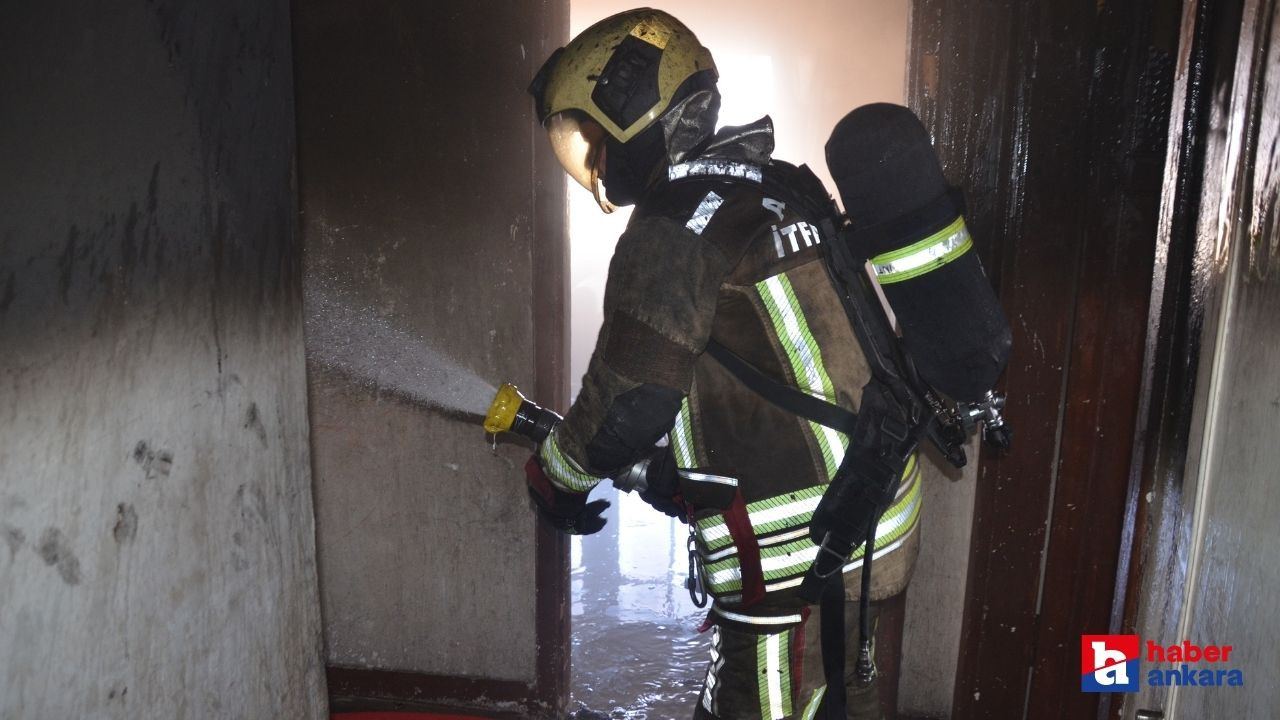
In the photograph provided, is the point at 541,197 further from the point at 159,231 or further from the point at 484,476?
the point at 159,231

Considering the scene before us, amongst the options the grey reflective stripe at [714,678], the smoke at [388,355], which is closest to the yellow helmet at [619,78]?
the smoke at [388,355]

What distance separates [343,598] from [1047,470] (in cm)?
263

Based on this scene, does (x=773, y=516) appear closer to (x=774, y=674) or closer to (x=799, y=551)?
(x=799, y=551)

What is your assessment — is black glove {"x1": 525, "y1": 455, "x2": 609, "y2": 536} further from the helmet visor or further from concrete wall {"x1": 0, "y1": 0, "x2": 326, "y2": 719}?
concrete wall {"x1": 0, "y1": 0, "x2": 326, "y2": 719}

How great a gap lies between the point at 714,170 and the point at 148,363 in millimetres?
1304

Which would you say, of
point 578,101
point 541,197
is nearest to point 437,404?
point 541,197

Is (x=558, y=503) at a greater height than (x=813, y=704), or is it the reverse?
(x=558, y=503)

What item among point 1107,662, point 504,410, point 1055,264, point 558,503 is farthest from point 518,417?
point 1107,662

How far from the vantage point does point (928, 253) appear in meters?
1.69

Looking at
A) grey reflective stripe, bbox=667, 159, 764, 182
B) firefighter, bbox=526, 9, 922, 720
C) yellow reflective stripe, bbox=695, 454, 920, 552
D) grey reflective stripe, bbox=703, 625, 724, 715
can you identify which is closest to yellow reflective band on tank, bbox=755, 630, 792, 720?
firefighter, bbox=526, 9, 922, 720

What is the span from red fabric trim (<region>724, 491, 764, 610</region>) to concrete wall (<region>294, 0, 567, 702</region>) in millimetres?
1235

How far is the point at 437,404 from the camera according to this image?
2.97 metres

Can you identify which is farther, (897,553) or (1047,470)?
(1047,470)

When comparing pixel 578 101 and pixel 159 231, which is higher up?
pixel 578 101
